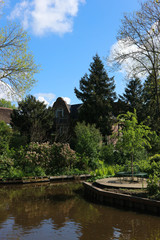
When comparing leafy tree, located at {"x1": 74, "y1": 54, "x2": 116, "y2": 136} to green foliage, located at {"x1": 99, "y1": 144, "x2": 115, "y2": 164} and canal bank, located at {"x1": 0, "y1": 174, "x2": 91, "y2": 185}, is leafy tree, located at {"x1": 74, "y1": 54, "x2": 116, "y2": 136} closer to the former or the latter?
green foliage, located at {"x1": 99, "y1": 144, "x2": 115, "y2": 164}

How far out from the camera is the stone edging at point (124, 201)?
10.2 m

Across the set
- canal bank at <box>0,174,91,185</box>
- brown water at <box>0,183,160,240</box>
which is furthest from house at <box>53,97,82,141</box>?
brown water at <box>0,183,160,240</box>

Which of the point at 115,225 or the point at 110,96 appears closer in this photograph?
the point at 115,225

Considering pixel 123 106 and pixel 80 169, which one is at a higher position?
pixel 123 106

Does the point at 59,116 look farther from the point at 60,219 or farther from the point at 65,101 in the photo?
the point at 60,219

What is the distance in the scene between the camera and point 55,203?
1230cm

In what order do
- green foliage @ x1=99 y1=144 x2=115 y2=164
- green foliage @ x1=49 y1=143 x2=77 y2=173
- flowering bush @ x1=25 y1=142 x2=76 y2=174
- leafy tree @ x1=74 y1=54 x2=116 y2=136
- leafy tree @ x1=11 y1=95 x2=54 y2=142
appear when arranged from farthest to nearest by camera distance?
leafy tree @ x1=74 y1=54 x2=116 y2=136
leafy tree @ x1=11 y1=95 x2=54 y2=142
green foliage @ x1=99 y1=144 x2=115 y2=164
green foliage @ x1=49 y1=143 x2=77 y2=173
flowering bush @ x1=25 y1=142 x2=76 y2=174

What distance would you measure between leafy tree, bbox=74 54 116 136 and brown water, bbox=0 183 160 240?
79.3 feet

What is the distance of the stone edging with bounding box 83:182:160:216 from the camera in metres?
10.2

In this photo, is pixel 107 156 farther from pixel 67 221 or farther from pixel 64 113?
pixel 64 113

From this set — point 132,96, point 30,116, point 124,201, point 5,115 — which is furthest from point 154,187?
point 5,115

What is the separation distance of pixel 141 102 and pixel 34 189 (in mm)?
28465

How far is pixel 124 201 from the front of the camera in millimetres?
11344

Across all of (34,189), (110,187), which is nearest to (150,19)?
(110,187)
